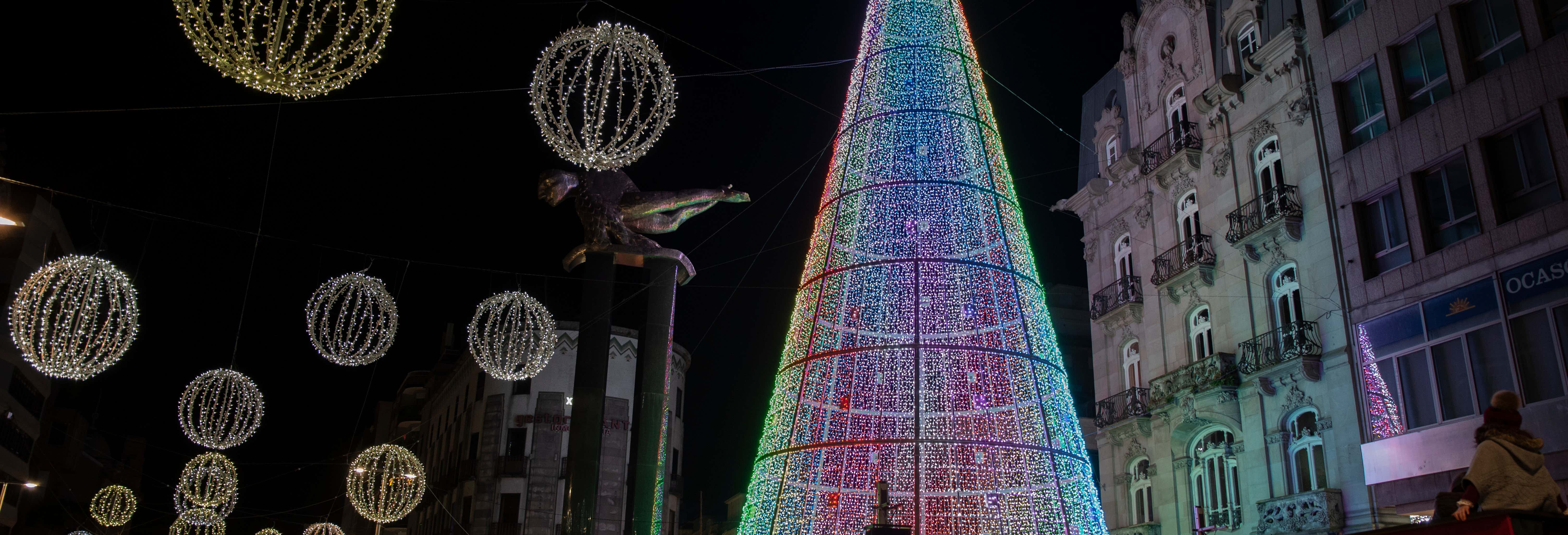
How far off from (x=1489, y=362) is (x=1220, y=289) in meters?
7.35

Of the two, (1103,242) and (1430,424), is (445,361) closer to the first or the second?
(1103,242)

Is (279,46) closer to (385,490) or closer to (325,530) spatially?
(385,490)

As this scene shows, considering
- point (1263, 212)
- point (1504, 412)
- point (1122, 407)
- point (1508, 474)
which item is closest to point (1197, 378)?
point (1122, 407)

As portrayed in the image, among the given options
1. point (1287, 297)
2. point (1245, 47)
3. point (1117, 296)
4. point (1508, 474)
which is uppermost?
point (1245, 47)

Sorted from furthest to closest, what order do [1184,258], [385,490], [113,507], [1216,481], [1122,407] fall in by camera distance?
[113,507]
[385,490]
[1122,407]
[1184,258]
[1216,481]

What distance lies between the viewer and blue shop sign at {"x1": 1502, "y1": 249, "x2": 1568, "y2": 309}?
Answer: 14.1 meters

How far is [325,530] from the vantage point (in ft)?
124

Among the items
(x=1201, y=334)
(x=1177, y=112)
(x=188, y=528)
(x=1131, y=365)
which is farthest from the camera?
(x=188, y=528)

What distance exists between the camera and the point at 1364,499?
57.5ft

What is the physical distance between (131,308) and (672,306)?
28.3 feet

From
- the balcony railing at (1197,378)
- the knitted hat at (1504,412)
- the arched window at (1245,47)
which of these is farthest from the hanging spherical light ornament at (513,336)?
the arched window at (1245,47)

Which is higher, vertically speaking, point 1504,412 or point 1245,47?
point 1245,47

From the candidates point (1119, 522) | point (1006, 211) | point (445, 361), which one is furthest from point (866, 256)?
point (445, 361)

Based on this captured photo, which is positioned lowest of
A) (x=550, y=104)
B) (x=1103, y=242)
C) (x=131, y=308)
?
(x=131, y=308)
